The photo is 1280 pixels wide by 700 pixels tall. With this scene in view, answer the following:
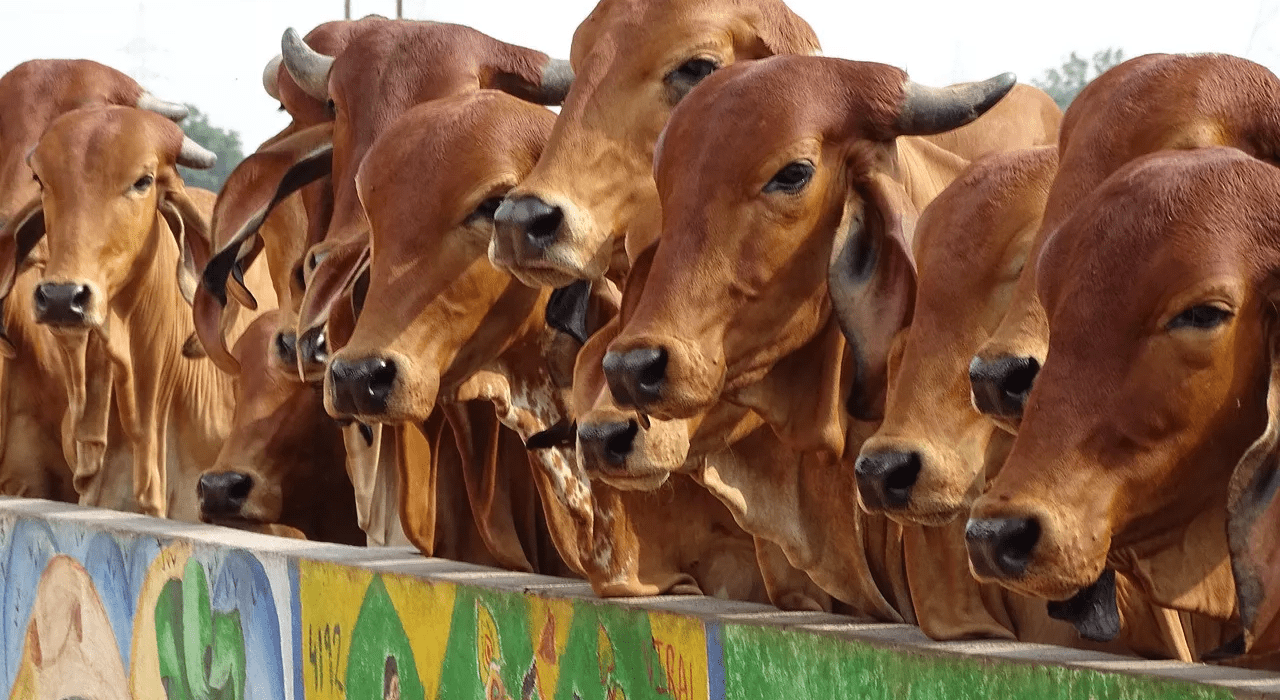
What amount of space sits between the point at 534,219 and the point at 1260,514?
47.0 inches

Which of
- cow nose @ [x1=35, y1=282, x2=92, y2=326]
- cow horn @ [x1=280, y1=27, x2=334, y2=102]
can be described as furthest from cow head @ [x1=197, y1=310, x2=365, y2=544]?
cow horn @ [x1=280, y1=27, x2=334, y2=102]

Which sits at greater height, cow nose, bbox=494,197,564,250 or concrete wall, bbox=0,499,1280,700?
cow nose, bbox=494,197,564,250

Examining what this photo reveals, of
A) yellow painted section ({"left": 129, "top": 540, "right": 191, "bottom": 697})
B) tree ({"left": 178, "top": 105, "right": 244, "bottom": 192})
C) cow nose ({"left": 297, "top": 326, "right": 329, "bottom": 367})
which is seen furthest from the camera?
tree ({"left": 178, "top": 105, "right": 244, "bottom": 192})

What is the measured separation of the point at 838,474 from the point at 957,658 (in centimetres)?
52

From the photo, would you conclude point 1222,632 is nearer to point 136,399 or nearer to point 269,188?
point 269,188

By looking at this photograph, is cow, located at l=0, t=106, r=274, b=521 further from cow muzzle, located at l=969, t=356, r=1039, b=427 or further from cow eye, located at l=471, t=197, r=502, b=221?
cow muzzle, located at l=969, t=356, r=1039, b=427

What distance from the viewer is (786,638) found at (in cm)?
314

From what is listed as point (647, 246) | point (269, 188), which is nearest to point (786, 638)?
point (647, 246)

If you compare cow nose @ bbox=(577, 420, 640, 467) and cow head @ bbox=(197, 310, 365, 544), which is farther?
cow head @ bbox=(197, 310, 365, 544)

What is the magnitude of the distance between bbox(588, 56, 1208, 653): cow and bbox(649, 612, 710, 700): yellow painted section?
1.12ft

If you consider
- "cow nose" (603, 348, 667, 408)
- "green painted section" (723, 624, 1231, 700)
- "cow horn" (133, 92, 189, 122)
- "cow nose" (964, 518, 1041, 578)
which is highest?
"cow horn" (133, 92, 189, 122)

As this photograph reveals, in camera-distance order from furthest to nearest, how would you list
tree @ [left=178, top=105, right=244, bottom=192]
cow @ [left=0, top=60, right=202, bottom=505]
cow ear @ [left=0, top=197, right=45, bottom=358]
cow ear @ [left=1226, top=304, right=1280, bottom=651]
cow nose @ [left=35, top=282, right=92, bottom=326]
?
tree @ [left=178, top=105, right=244, bottom=192]
cow @ [left=0, top=60, right=202, bottom=505]
cow ear @ [left=0, top=197, right=45, bottom=358]
cow nose @ [left=35, top=282, right=92, bottom=326]
cow ear @ [left=1226, top=304, right=1280, bottom=651]

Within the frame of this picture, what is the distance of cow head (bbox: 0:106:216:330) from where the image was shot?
5.38m

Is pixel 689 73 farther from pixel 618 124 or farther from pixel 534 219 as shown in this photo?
pixel 534 219
